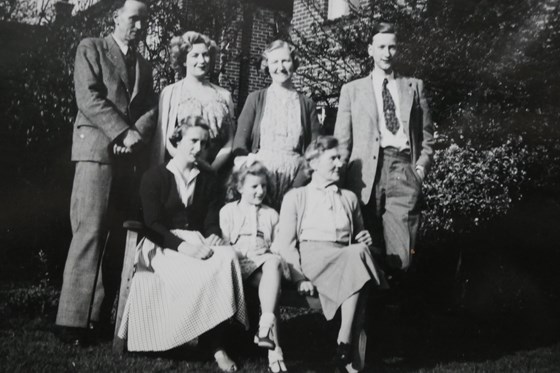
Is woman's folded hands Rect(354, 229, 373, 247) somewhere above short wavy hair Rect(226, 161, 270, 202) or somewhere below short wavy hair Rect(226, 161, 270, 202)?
below

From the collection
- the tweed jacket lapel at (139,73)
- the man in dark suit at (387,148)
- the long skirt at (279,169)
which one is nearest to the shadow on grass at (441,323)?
the man in dark suit at (387,148)

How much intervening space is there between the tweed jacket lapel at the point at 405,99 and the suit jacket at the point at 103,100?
179 centimetres

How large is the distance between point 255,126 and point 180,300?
1.54 m

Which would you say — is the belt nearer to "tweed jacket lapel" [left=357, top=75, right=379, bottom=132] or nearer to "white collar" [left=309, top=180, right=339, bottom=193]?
"tweed jacket lapel" [left=357, top=75, right=379, bottom=132]

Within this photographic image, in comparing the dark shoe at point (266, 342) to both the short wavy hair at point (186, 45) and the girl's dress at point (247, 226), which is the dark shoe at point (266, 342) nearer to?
the girl's dress at point (247, 226)

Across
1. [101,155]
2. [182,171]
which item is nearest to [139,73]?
[101,155]

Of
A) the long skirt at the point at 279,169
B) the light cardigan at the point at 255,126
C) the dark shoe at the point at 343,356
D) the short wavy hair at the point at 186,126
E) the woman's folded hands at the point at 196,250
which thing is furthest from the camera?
the light cardigan at the point at 255,126

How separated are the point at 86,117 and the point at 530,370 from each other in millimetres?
3530

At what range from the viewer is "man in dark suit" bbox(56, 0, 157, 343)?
479cm

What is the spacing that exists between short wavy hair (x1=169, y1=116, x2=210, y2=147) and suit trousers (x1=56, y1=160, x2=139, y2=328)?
1.31ft

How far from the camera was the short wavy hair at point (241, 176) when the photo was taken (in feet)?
16.2

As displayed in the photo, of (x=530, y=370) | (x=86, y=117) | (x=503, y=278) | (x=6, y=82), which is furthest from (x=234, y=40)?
(x=530, y=370)

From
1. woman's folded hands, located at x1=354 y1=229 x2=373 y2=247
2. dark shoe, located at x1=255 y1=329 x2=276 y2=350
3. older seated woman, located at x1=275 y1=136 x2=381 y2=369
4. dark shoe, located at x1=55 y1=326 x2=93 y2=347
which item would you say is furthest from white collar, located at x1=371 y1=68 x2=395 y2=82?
dark shoe, located at x1=55 y1=326 x2=93 y2=347

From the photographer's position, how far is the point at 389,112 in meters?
5.18
